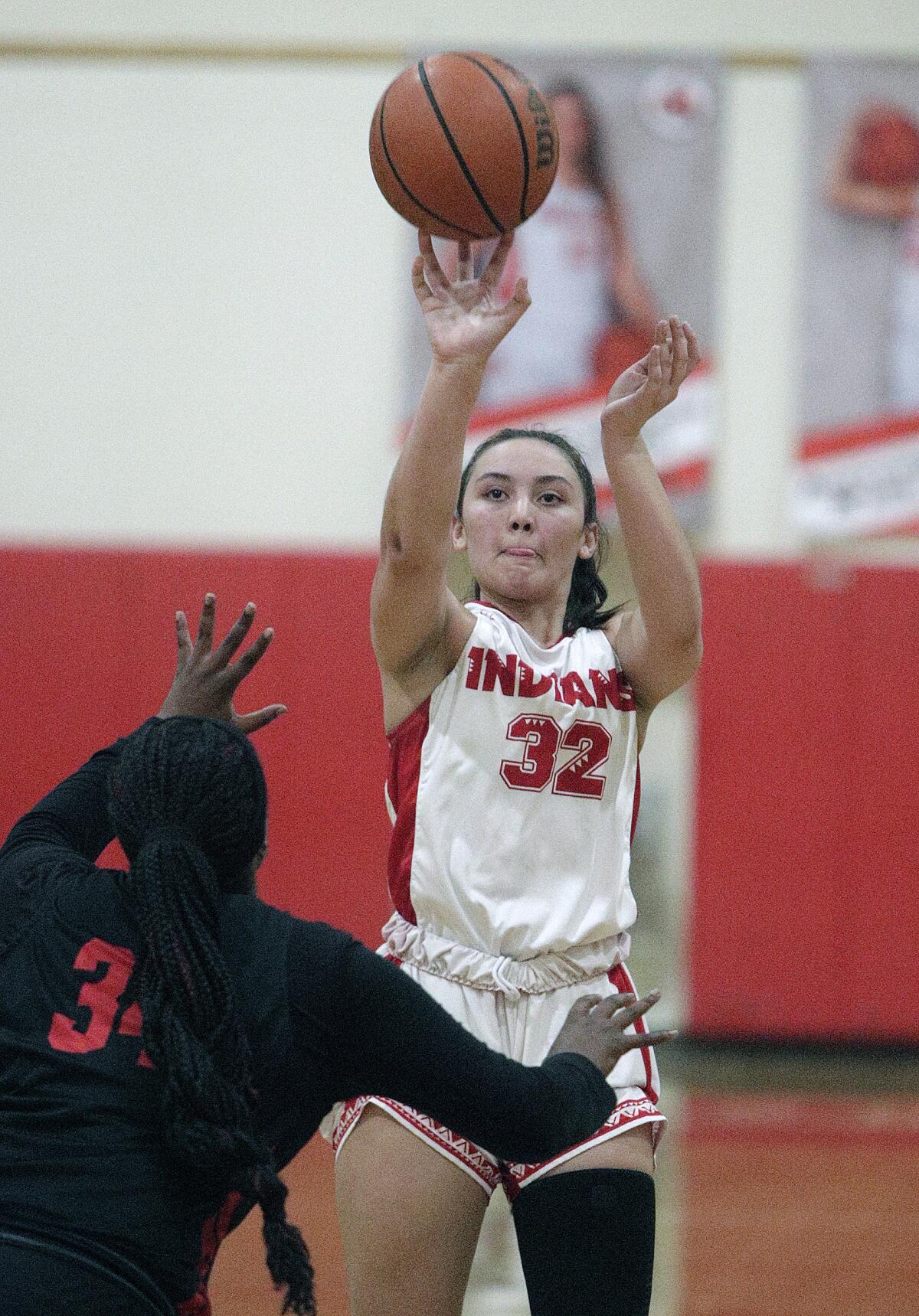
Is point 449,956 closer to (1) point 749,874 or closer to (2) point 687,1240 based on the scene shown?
(2) point 687,1240

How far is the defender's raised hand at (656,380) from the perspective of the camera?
231 cm

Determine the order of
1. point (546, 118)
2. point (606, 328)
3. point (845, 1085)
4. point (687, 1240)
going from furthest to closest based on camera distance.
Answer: point (606, 328) < point (845, 1085) < point (687, 1240) < point (546, 118)

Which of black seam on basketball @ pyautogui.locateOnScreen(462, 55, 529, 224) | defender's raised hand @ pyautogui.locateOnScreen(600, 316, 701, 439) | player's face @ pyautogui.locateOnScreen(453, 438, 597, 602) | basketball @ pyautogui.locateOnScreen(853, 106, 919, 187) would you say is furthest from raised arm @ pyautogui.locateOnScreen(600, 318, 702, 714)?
basketball @ pyautogui.locateOnScreen(853, 106, 919, 187)

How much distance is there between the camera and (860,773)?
22.5ft

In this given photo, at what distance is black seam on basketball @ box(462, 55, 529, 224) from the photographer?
8.34 feet

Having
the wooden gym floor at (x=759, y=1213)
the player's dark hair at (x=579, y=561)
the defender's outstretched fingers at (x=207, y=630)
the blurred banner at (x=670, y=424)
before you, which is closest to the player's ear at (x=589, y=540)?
the player's dark hair at (x=579, y=561)

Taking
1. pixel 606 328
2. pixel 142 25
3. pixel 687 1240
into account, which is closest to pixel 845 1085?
pixel 687 1240

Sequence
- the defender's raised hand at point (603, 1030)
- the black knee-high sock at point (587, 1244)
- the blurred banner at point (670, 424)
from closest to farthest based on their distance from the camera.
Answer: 1. the defender's raised hand at point (603, 1030)
2. the black knee-high sock at point (587, 1244)
3. the blurred banner at point (670, 424)

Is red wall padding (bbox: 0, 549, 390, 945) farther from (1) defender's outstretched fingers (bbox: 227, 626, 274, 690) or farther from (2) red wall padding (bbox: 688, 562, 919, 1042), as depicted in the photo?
(1) defender's outstretched fingers (bbox: 227, 626, 274, 690)

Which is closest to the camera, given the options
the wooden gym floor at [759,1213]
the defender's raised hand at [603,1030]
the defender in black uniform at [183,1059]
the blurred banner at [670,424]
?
the defender in black uniform at [183,1059]

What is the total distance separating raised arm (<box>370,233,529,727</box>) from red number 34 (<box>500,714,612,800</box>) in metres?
0.18

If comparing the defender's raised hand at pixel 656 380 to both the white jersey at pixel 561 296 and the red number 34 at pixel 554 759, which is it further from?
the white jersey at pixel 561 296

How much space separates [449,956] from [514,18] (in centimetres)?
645

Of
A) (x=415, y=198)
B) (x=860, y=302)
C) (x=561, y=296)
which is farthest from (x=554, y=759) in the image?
(x=860, y=302)
